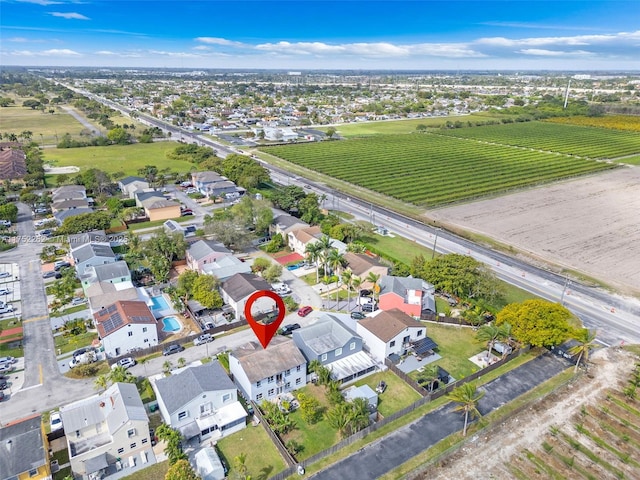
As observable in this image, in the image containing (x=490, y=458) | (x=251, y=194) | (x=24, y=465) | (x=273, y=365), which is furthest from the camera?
→ (x=251, y=194)

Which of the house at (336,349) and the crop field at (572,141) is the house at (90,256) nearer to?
the house at (336,349)

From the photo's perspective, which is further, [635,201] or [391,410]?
[635,201]

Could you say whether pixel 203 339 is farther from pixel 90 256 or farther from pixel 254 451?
pixel 90 256

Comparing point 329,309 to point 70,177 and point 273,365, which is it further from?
point 70,177

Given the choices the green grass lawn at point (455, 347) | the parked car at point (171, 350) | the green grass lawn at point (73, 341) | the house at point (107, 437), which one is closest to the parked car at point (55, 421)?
the house at point (107, 437)

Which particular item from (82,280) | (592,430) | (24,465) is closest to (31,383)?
(24,465)

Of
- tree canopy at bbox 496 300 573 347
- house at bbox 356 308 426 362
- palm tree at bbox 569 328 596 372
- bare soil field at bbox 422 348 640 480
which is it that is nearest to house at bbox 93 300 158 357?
house at bbox 356 308 426 362

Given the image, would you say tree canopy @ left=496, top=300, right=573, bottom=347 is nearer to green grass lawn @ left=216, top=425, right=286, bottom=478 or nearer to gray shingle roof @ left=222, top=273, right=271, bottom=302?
green grass lawn @ left=216, top=425, right=286, bottom=478

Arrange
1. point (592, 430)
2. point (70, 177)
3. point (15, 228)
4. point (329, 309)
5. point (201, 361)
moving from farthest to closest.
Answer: point (70, 177)
point (15, 228)
point (329, 309)
point (201, 361)
point (592, 430)

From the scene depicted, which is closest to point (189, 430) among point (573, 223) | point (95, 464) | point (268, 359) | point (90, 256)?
point (95, 464)
